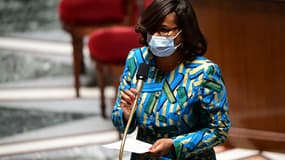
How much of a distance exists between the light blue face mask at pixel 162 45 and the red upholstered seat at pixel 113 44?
2.44m

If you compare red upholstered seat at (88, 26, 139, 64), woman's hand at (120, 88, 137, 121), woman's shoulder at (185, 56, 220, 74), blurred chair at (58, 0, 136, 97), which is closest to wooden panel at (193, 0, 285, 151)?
red upholstered seat at (88, 26, 139, 64)

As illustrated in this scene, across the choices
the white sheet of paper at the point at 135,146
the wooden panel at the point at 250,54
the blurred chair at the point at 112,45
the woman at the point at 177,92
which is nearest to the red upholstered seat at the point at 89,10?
the blurred chair at the point at 112,45

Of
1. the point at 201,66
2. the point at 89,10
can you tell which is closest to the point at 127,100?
the point at 201,66

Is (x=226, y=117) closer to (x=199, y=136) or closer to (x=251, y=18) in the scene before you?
(x=199, y=136)

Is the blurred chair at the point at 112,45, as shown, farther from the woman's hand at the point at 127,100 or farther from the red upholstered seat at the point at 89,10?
the woman's hand at the point at 127,100

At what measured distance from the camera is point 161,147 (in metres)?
2.25

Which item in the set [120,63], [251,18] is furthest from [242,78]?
[120,63]

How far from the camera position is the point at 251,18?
3.99 meters

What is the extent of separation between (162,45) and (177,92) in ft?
0.59

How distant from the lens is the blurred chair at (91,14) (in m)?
5.34

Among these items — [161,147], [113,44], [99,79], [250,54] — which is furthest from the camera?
[99,79]

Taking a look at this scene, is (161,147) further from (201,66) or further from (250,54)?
(250,54)

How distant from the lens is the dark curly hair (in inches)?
89.0

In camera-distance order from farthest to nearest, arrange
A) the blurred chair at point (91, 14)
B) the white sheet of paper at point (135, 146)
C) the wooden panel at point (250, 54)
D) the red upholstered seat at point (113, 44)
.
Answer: the blurred chair at point (91, 14), the red upholstered seat at point (113, 44), the wooden panel at point (250, 54), the white sheet of paper at point (135, 146)
